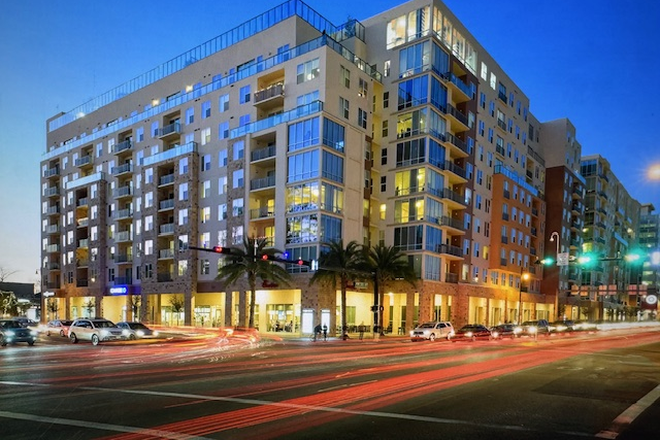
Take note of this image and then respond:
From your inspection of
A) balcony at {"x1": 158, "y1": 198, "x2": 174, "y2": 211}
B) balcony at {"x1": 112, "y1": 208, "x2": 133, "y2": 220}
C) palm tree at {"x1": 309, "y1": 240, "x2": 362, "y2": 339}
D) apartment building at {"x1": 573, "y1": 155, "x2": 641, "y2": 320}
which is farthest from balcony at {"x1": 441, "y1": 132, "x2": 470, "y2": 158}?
apartment building at {"x1": 573, "y1": 155, "x2": 641, "y2": 320}

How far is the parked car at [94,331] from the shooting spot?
112ft

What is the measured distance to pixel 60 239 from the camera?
3246 inches

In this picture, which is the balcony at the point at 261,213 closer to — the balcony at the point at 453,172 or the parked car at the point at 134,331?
the parked car at the point at 134,331

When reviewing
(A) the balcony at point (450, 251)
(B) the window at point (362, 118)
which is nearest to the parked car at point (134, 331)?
(B) the window at point (362, 118)

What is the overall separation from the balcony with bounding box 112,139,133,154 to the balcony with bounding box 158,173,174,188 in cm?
926

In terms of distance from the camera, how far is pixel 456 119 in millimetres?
58312

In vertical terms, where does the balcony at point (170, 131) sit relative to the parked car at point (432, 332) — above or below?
above

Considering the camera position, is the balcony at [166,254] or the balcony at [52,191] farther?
the balcony at [52,191]

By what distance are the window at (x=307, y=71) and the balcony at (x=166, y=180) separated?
22453 millimetres

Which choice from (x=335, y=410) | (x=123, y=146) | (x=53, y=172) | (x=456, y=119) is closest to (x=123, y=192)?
(x=123, y=146)

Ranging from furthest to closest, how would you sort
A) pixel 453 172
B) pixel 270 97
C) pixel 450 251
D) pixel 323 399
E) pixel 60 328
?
pixel 453 172, pixel 450 251, pixel 270 97, pixel 60 328, pixel 323 399

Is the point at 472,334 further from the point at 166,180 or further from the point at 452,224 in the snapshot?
the point at 166,180

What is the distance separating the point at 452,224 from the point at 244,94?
28.3 metres

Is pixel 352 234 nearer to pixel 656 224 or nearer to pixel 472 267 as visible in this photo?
pixel 472 267
